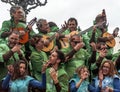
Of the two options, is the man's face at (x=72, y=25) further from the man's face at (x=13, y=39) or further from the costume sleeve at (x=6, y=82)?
the costume sleeve at (x=6, y=82)

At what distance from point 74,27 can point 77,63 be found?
49.3 inches

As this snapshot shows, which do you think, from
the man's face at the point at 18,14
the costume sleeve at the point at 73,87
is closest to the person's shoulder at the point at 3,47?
the man's face at the point at 18,14

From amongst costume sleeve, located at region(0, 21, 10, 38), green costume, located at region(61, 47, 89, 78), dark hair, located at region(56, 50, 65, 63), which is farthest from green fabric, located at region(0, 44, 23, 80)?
green costume, located at region(61, 47, 89, 78)

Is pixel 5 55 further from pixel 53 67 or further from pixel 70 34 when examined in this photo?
pixel 70 34

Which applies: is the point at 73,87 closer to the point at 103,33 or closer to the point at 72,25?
the point at 72,25

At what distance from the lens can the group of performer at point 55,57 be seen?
25.2 feet

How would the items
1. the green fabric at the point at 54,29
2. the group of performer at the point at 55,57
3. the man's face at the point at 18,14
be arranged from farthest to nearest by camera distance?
1. the green fabric at the point at 54,29
2. the man's face at the point at 18,14
3. the group of performer at the point at 55,57

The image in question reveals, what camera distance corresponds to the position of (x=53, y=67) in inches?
326

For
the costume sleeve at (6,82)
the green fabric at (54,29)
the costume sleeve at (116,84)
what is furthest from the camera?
the green fabric at (54,29)

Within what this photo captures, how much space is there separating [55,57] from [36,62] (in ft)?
2.65

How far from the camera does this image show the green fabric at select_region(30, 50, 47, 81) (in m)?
8.94

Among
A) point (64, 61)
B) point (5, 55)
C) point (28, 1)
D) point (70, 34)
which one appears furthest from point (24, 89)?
point (28, 1)

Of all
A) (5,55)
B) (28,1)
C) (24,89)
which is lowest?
(24,89)

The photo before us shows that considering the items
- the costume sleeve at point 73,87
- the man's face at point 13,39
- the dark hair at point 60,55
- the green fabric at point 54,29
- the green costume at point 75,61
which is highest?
the green fabric at point 54,29
